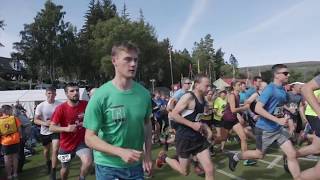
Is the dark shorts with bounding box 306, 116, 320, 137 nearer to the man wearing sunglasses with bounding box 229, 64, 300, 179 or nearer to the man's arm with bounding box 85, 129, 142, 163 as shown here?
the man wearing sunglasses with bounding box 229, 64, 300, 179

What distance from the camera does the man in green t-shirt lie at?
12.0 ft

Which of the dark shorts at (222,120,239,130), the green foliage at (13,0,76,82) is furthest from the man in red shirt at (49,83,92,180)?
the green foliage at (13,0,76,82)

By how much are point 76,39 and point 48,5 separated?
23.7 feet

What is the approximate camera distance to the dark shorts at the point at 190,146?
6.98 metres

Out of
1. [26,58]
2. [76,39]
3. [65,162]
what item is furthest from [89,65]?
[65,162]

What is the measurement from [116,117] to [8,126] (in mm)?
6540

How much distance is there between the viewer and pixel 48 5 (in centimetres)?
6619

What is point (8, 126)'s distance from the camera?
9508mm

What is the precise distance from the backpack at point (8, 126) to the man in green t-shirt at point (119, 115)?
6275mm

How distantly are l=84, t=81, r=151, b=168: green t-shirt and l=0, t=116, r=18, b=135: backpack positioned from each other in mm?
6296

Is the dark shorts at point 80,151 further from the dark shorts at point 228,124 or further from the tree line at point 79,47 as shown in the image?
the tree line at point 79,47

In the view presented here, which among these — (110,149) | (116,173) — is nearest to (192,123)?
(116,173)

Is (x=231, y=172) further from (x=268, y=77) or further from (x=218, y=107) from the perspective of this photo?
(x=218, y=107)

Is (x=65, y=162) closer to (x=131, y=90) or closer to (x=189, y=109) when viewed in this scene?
(x=189, y=109)
